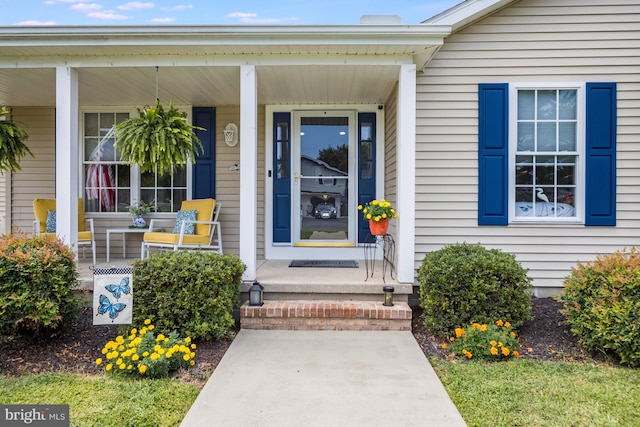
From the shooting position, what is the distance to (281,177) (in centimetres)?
553

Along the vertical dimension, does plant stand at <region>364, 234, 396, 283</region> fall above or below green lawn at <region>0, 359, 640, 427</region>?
above

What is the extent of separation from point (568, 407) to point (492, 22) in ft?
12.7

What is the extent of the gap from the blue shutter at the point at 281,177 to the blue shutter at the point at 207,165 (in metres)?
0.84

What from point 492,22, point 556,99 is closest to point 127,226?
point 492,22

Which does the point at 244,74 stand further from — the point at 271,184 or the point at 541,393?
the point at 541,393

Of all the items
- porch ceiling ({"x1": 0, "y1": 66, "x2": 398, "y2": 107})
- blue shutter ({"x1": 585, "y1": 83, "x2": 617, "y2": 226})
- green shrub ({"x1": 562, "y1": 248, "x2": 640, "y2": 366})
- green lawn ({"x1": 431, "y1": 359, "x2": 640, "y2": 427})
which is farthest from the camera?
blue shutter ({"x1": 585, "y1": 83, "x2": 617, "y2": 226})

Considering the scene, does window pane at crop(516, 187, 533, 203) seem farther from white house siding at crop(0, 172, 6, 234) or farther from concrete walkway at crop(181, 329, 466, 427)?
white house siding at crop(0, 172, 6, 234)

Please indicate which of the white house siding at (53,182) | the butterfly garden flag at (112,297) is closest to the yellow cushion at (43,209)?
the white house siding at (53,182)

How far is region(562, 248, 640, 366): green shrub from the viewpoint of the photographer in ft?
9.39

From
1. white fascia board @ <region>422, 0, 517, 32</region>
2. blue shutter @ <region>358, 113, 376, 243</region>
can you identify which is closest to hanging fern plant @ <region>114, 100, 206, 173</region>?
blue shutter @ <region>358, 113, 376, 243</region>

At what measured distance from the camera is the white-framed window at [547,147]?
4391 mm

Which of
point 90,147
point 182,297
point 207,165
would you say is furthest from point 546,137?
point 90,147

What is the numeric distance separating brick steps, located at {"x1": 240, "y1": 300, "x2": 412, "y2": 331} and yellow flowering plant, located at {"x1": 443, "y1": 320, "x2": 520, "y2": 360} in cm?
52

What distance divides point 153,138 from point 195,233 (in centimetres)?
171
